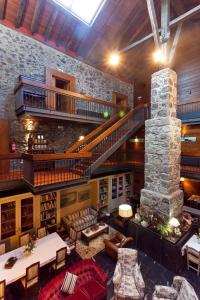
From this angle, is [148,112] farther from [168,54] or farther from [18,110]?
[18,110]

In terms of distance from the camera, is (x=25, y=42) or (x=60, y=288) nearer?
(x=60, y=288)

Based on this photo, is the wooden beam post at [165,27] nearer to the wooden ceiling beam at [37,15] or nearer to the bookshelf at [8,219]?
the wooden ceiling beam at [37,15]

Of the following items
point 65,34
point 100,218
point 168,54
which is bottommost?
point 100,218

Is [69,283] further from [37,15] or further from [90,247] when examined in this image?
[37,15]

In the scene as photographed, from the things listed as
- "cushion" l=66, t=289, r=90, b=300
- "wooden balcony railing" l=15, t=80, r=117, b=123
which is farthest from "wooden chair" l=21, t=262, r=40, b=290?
"wooden balcony railing" l=15, t=80, r=117, b=123

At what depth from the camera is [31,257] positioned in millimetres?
4469

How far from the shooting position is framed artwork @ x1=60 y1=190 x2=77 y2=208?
706 centimetres

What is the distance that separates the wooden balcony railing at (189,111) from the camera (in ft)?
24.6

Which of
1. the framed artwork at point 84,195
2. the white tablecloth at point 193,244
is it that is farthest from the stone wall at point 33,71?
the white tablecloth at point 193,244

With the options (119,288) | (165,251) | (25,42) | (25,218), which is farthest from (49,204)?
(25,42)

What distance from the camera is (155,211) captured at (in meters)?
5.67

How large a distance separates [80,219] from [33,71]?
6.93 meters

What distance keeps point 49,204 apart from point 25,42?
694cm

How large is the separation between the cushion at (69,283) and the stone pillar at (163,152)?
11.0 ft
